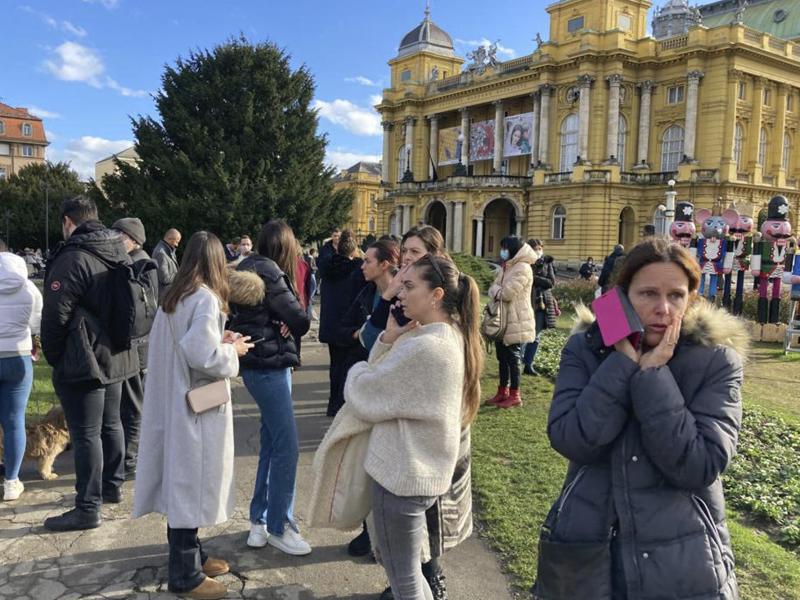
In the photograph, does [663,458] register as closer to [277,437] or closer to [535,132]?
[277,437]

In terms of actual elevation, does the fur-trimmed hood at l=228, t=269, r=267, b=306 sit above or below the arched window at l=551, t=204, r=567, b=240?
below

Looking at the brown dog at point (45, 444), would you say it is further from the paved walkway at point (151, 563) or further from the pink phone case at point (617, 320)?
the pink phone case at point (617, 320)

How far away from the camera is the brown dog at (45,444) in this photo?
5.21 m

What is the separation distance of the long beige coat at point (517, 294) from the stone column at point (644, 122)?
39.9 meters

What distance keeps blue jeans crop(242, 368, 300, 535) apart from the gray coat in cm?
220

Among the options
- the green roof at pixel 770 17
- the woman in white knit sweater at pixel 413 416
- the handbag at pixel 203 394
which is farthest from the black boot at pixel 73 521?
the green roof at pixel 770 17

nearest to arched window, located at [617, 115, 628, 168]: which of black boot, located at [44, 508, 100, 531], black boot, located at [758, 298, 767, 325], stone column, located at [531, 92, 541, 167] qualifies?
stone column, located at [531, 92, 541, 167]

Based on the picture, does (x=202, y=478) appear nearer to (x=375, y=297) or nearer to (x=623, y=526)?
(x=623, y=526)

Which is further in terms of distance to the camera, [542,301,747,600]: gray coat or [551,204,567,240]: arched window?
[551,204,567,240]: arched window

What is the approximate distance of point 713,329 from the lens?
213 centimetres

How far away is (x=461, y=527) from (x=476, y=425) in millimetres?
3991

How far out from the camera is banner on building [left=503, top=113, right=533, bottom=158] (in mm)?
48594

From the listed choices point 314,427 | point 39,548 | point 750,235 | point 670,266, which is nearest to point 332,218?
point 750,235

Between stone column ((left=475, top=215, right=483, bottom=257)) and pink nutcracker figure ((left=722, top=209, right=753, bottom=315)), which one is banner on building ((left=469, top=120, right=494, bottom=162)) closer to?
stone column ((left=475, top=215, right=483, bottom=257))
